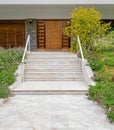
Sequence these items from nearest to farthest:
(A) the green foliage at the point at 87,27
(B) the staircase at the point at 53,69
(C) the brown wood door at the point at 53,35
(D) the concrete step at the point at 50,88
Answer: (D) the concrete step at the point at 50,88
(B) the staircase at the point at 53,69
(A) the green foliage at the point at 87,27
(C) the brown wood door at the point at 53,35

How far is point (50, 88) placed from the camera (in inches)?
463

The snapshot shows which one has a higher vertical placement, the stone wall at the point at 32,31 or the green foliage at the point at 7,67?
the stone wall at the point at 32,31

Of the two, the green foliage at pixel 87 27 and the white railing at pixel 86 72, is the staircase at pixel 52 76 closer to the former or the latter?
the white railing at pixel 86 72

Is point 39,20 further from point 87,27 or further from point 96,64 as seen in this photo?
→ point 96,64

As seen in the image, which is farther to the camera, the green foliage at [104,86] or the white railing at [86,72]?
the white railing at [86,72]

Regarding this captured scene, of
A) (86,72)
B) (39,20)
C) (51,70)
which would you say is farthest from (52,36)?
(86,72)

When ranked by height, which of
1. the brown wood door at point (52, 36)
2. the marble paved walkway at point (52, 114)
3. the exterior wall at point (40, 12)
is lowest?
the marble paved walkway at point (52, 114)

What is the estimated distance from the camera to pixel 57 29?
23.3 meters

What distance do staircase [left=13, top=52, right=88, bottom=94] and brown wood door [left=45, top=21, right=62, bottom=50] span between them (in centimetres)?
633

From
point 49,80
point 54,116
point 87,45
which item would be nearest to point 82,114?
point 54,116

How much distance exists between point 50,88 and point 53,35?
12.1 metres

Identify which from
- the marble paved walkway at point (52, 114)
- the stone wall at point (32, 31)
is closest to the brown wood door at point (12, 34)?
the stone wall at point (32, 31)

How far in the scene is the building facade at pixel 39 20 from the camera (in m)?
19.4

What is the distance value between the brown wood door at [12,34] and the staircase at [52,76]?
18.4 ft
